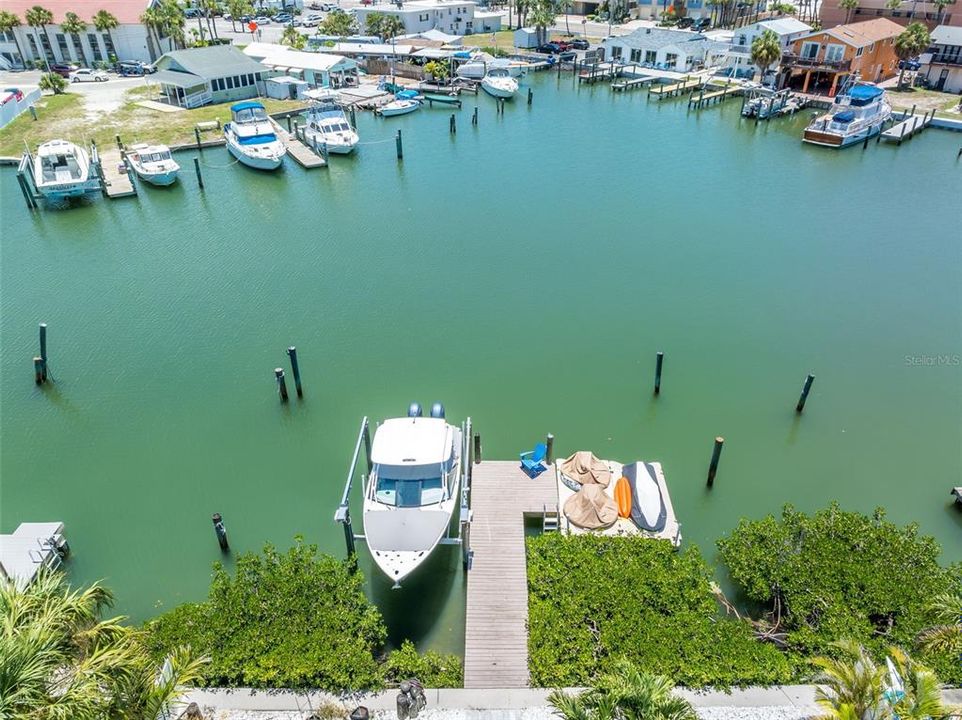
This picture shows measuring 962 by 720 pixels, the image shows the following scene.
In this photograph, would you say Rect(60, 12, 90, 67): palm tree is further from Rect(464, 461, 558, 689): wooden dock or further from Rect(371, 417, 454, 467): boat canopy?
Rect(464, 461, 558, 689): wooden dock

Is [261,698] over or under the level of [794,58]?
under

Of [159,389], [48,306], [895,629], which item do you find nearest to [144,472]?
[159,389]

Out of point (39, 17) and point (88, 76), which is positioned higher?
point (39, 17)

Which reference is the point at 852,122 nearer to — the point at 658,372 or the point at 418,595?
the point at 658,372

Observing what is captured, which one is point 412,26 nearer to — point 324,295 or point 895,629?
point 324,295

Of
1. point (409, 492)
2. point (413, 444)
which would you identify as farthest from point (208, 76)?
point (409, 492)
